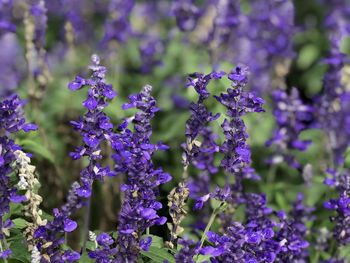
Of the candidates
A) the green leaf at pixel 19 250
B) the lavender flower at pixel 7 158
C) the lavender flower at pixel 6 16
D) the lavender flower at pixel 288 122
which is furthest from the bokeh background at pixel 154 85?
the lavender flower at pixel 7 158

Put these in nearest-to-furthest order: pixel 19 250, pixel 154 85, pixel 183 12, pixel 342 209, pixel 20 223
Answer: pixel 19 250, pixel 20 223, pixel 342 209, pixel 183 12, pixel 154 85

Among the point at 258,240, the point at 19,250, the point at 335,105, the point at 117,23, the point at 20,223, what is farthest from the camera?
the point at 117,23

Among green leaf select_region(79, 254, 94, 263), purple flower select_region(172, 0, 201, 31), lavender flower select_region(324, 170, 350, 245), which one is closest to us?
green leaf select_region(79, 254, 94, 263)

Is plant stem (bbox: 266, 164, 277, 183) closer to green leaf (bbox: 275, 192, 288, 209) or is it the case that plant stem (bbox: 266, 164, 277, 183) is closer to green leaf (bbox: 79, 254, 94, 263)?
green leaf (bbox: 275, 192, 288, 209)

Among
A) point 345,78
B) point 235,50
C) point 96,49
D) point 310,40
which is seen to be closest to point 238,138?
point 345,78

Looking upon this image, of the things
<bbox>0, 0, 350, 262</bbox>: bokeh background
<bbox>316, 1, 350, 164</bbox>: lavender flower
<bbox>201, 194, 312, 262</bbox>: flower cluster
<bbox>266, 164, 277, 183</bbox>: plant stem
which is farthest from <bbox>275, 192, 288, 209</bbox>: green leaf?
<bbox>201, 194, 312, 262</bbox>: flower cluster

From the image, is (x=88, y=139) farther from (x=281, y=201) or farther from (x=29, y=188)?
(x=281, y=201)

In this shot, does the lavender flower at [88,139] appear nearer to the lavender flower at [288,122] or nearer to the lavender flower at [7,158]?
the lavender flower at [7,158]

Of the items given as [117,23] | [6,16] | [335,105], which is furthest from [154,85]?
[335,105]
